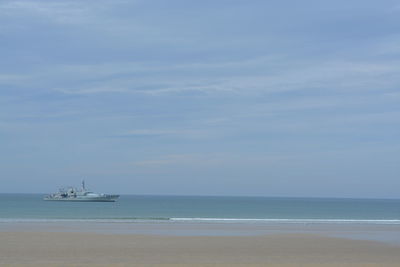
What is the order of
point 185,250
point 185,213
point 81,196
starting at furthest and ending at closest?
point 81,196 < point 185,213 < point 185,250

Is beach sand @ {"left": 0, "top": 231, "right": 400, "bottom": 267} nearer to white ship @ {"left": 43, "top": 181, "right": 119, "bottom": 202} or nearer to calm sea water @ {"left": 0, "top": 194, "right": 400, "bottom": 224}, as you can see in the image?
calm sea water @ {"left": 0, "top": 194, "right": 400, "bottom": 224}

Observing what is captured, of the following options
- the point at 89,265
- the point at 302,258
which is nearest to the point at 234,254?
the point at 302,258

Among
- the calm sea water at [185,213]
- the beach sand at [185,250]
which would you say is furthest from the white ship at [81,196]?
the beach sand at [185,250]

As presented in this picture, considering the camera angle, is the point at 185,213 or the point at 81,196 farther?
the point at 81,196

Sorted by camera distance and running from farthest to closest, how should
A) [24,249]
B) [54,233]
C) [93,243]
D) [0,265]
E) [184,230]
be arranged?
[184,230] < [54,233] < [93,243] < [24,249] < [0,265]

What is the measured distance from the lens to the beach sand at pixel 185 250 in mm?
18281

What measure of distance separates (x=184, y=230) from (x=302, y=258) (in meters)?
13.1

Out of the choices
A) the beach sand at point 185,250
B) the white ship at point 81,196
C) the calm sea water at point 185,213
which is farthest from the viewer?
the white ship at point 81,196

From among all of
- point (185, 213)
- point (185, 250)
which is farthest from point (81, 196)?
point (185, 250)

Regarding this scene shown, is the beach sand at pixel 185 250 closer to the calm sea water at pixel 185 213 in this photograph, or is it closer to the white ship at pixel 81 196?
the calm sea water at pixel 185 213

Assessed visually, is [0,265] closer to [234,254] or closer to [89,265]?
[89,265]

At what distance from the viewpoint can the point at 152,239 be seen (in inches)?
1017

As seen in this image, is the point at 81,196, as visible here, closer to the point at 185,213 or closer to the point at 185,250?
the point at 185,213

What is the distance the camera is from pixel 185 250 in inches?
856
